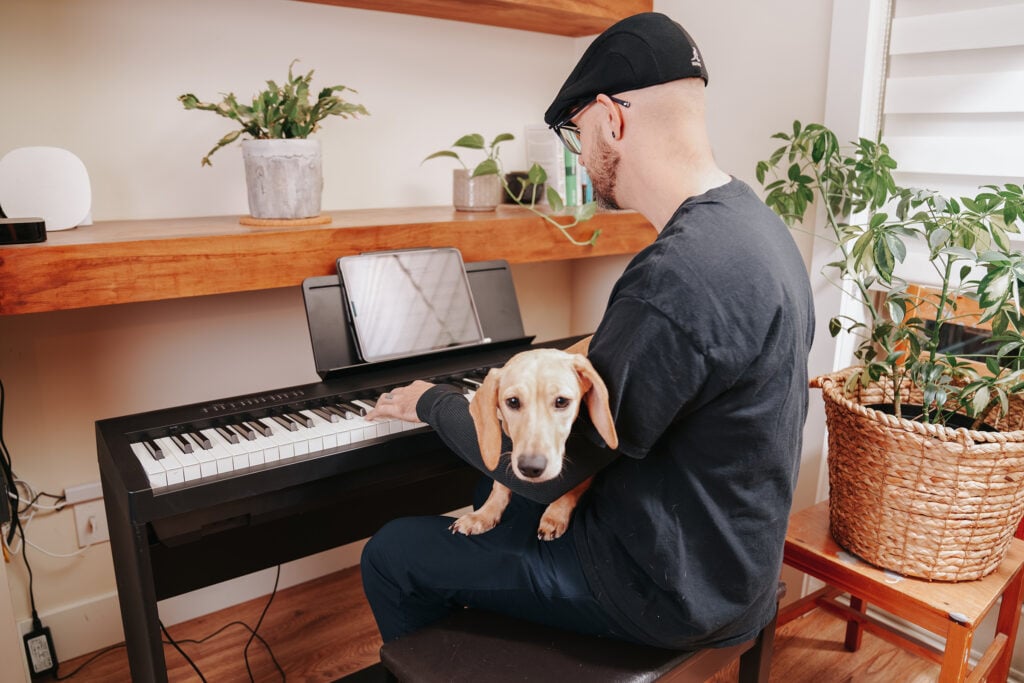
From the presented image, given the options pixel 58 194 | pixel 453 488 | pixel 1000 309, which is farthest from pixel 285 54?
pixel 1000 309

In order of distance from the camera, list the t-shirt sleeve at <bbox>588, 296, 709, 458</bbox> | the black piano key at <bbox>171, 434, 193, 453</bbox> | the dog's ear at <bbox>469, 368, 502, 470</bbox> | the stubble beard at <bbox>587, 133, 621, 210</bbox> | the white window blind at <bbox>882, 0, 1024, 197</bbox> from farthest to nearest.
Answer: the white window blind at <bbox>882, 0, 1024, 197</bbox> < the black piano key at <bbox>171, 434, 193, 453</bbox> < the stubble beard at <bbox>587, 133, 621, 210</bbox> < the dog's ear at <bbox>469, 368, 502, 470</bbox> < the t-shirt sleeve at <bbox>588, 296, 709, 458</bbox>

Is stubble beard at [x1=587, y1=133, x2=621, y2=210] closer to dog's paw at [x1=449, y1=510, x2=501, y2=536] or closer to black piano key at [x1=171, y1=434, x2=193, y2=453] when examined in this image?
dog's paw at [x1=449, y1=510, x2=501, y2=536]

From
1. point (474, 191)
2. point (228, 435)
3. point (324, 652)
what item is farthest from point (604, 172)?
point (324, 652)

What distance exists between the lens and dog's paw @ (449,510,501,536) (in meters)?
1.26

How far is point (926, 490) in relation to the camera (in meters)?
1.45

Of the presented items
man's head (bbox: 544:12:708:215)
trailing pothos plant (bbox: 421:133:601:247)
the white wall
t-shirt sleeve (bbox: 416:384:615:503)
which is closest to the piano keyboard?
t-shirt sleeve (bbox: 416:384:615:503)

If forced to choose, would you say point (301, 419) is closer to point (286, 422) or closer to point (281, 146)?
point (286, 422)

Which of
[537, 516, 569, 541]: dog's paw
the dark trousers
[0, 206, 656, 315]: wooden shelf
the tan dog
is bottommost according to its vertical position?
the dark trousers

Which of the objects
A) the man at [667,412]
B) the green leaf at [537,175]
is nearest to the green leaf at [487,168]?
the green leaf at [537,175]

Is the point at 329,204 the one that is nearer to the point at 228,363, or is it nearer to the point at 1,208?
the point at 228,363

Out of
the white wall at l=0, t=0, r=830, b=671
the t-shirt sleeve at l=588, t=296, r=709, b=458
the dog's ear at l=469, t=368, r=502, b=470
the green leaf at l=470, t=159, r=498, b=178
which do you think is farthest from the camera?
the green leaf at l=470, t=159, r=498, b=178

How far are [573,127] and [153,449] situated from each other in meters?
0.90

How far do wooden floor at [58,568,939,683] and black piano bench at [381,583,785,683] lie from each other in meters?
0.86

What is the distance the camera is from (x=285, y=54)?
1963mm
